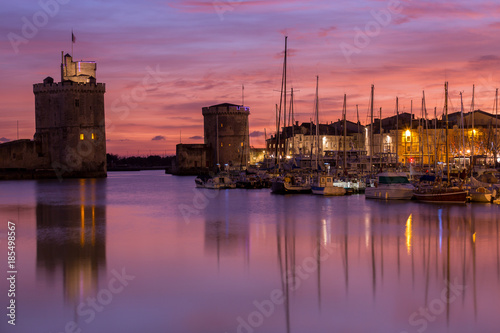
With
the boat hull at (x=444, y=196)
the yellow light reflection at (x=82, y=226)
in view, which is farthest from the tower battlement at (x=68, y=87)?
the boat hull at (x=444, y=196)

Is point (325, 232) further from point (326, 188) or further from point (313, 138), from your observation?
point (313, 138)

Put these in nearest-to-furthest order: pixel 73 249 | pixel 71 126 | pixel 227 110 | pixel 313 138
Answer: pixel 73 249
pixel 71 126
pixel 313 138
pixel 227 110

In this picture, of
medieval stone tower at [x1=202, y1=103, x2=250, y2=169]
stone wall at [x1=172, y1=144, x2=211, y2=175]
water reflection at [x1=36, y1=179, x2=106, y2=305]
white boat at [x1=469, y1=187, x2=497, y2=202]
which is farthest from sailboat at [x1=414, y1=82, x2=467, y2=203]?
stone wall at [x1=172, y1=144, x2=211, y2=175]

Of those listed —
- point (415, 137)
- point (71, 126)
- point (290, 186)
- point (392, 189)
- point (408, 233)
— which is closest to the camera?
point (408, 233)

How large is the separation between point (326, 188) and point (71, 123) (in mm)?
31035

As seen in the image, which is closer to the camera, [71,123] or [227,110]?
[71,123]

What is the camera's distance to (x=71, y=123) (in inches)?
1953

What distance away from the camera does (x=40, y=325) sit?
6.41 metres

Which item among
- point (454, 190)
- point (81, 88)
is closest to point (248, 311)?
point (454, 190)

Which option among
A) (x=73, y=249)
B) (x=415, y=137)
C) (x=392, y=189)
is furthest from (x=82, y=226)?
(x=415, y=137)

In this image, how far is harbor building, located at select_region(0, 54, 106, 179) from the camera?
49.7 meters

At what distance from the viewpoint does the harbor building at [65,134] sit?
49656mm

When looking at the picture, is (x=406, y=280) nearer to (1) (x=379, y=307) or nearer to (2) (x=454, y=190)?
(1) (x=379, y=307)

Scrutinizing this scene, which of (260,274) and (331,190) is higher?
(331,190)
